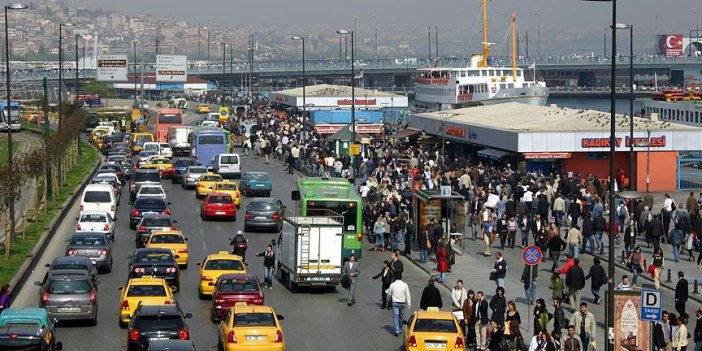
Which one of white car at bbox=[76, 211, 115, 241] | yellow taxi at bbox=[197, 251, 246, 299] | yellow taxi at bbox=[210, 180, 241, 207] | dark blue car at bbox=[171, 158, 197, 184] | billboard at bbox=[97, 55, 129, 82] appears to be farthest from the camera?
billboard at bbox=[97, 55, 129, 82]

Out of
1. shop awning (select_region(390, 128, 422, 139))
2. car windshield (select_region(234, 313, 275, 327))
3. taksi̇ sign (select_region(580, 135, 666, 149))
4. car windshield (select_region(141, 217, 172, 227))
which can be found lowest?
car windshield (select_region(141, 217, 172, 227))

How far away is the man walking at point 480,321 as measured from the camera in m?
26.0

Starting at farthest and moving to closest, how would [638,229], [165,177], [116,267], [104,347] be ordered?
1. [165,177]
2. [638,229]
3. [116,267]
4. [104,347]

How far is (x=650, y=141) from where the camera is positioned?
59.1 meters

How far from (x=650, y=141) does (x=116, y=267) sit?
29.1m

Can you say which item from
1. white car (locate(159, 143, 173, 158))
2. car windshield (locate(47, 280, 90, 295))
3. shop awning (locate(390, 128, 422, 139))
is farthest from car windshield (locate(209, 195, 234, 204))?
shop awning (locate(390, 128, 422, 139))

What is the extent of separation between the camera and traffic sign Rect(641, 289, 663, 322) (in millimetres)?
22656

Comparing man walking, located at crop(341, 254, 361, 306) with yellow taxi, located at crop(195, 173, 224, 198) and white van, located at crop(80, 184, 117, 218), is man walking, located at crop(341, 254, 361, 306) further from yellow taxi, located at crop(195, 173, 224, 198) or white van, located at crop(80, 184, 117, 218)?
yellow taxi, located at crop(195, 173, 224, 198)

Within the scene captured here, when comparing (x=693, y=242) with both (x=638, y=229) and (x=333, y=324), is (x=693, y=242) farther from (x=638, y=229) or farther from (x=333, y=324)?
(x=333, y=324)

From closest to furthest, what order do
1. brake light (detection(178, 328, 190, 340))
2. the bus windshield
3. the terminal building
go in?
brake light (detection(178, 328, 190, 340)), the bus windshield, the terminal building

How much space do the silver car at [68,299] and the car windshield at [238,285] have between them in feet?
8.81

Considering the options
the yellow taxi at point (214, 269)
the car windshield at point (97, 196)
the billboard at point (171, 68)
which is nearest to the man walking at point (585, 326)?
the yellow taxi at point (214, 269)

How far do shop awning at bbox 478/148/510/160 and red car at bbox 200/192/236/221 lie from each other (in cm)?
1823

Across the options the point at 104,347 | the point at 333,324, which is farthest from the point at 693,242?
the point at 104,347
